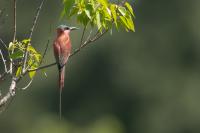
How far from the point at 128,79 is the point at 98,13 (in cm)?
3881

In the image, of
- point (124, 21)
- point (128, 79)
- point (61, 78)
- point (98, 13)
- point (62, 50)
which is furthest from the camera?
point (128, 79)

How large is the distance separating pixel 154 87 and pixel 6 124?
8.20 metres

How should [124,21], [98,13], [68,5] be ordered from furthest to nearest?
[124,21]
[98,13]
[68,5]

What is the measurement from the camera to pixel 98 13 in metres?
8.33

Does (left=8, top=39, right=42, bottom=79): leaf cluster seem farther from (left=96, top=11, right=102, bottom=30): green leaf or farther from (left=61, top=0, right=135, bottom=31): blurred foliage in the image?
(left=96, top=11, right=102, bottom=30): green leaf

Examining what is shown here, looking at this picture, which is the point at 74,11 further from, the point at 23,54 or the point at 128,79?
the point at 128,79

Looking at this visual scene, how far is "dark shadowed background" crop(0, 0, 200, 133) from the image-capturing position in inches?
1704

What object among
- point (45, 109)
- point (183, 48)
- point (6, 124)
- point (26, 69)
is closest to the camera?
point (26, 69)

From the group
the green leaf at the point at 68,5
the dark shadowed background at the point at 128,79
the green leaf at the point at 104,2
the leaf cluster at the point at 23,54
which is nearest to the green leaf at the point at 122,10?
the green leaf at the point at 104,2

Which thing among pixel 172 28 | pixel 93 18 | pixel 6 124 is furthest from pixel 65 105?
pixel 93 18

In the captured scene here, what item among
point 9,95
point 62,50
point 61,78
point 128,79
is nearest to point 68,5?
point 9,95

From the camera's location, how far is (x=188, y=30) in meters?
48.6

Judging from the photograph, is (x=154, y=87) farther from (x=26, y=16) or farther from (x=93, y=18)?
(x=93, y=18)

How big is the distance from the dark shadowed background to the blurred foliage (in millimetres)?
31891
